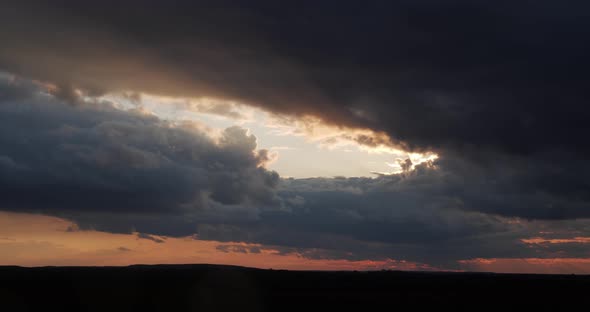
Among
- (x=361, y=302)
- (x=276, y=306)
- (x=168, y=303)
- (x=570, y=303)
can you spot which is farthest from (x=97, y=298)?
(x=570, y=303)

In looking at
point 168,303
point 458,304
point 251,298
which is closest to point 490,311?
point 458,304

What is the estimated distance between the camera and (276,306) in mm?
92312

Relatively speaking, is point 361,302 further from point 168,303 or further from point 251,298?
point 168,303

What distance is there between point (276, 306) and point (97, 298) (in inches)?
1373

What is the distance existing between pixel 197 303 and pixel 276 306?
1269 cm

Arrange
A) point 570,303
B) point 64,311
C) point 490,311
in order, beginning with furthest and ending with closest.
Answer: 1. point 570,303
2. point 490,311
3. point 64,311

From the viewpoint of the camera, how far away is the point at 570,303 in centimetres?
10919

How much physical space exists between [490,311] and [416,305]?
42.5 feet

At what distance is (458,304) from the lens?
103 m

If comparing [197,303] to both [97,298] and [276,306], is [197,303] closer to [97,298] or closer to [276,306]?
[276,306]

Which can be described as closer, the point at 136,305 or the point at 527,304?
the point at 136,305

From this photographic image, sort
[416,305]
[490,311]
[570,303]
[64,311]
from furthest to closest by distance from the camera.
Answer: [570,303] < [416,305] < [490,311] < [64,311]

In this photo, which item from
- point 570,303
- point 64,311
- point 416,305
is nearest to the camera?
point 64,311

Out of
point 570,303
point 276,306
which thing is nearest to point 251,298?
point 276,306
